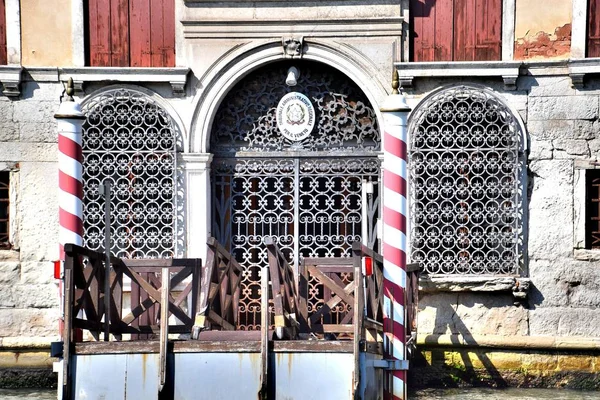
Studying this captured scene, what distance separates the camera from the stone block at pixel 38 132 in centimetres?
1337

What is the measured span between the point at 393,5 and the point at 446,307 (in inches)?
119

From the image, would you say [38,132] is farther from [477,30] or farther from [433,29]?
[477,30]

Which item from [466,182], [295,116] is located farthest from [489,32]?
[295,116]

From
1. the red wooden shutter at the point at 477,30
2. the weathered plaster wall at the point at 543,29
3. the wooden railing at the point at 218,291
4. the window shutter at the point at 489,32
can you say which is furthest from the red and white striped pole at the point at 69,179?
the weathered plaster wall at the point at 543,29

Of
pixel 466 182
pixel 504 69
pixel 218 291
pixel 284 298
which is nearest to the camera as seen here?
pixel 284 298

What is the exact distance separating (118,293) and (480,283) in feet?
11.9

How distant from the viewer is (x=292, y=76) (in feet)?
43.8

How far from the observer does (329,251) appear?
1351 centimetres

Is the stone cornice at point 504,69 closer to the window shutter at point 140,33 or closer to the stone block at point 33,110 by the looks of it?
the window shutter at point 140,33

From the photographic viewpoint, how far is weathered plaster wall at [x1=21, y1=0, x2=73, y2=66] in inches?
524

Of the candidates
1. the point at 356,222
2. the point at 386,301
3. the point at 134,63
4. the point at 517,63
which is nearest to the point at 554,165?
the point at 517,63

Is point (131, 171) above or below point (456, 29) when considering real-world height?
below

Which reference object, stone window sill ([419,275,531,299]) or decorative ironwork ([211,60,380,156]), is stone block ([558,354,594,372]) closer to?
stone window sill ([419,275,531,299])

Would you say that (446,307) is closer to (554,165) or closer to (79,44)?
(554,165)
